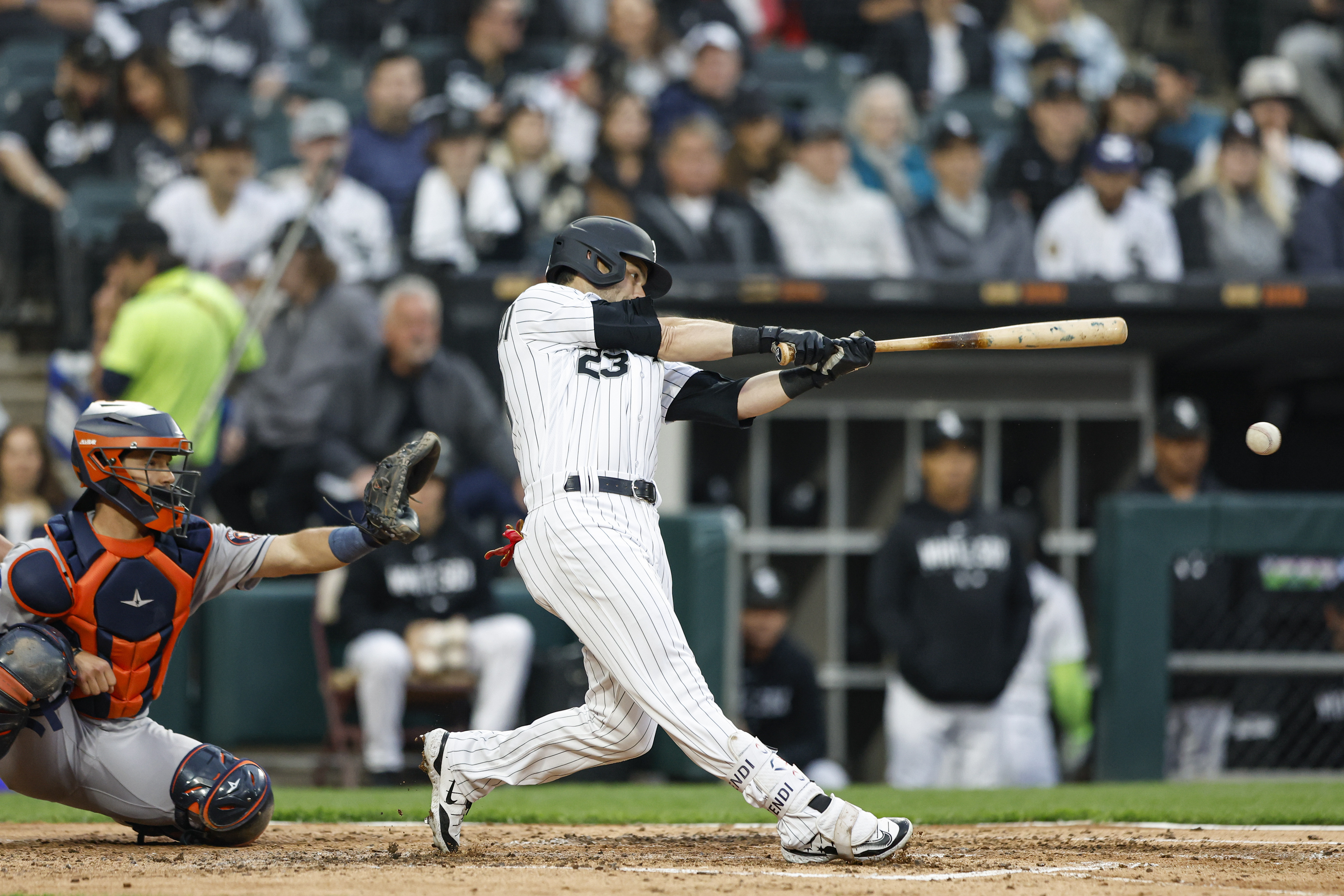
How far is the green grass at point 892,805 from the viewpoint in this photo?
16.1 ft

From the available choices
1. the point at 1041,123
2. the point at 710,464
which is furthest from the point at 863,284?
the point at 1041,123

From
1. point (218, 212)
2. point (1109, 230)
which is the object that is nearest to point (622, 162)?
point (218, 212)

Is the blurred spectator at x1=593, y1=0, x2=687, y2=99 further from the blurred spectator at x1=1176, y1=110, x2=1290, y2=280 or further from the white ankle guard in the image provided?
the white ankle guard

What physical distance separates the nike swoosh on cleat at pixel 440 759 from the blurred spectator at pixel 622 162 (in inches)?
176

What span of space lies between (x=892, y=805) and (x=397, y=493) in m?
Result: 2.25

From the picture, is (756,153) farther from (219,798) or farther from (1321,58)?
(219,798)

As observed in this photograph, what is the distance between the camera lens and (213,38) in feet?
30.7

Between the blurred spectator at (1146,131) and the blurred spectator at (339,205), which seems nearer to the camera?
the blurred spectator at (339,205)

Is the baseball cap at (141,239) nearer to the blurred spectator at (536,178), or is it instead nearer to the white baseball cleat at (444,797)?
the blurred spectator at (536,178)

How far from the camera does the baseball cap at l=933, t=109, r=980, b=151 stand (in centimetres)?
849

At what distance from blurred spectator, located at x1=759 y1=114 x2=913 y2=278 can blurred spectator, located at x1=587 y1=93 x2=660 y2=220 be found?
0.63 meters

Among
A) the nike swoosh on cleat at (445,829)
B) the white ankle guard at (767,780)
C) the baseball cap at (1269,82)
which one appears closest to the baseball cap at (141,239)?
the nike swoosh on cleat at (445,829)

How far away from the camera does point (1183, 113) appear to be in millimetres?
9531

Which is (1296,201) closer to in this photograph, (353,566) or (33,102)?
(353,566)
